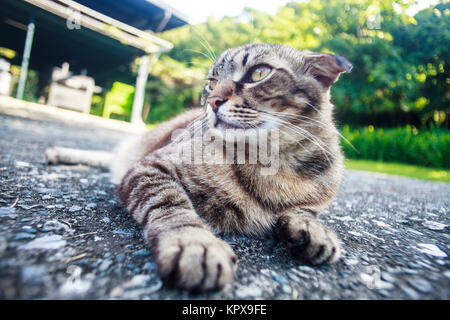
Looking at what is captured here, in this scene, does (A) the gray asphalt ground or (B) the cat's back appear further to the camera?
(B) the cat's back

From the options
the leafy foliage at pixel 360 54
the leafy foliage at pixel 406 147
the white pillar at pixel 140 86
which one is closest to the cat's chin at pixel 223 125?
the leafy foliage at pixel 360 54

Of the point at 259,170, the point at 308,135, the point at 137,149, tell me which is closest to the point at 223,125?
the point at 259,170

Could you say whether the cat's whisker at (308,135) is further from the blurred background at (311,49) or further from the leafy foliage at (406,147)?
the leafy foliage at (406,147)

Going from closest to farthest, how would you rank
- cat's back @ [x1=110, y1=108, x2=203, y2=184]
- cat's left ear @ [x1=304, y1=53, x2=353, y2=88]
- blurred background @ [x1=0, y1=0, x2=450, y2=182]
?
cat's left ear @ [x1=304, y1=53, x2=353, y2=88]
cat's back @ [x1=110, y1=108, x2=203, y2=184]
blurred background @ [x1=0, y1=0, x2=450, y2=182]

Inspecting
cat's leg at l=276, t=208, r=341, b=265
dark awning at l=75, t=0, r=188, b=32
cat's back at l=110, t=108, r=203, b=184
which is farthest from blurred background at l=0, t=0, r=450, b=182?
cat's leg at l=276, t=208, r=341, b=265

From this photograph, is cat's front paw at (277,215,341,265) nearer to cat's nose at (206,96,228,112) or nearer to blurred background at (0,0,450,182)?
cat's nose at (206,96,228,112)

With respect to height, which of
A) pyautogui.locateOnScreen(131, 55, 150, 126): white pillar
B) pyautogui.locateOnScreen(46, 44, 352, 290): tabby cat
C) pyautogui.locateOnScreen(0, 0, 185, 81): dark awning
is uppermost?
pyautogui.locateOnScreen(0, 0, 185, 81): dark awning

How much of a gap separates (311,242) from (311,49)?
41.5ft

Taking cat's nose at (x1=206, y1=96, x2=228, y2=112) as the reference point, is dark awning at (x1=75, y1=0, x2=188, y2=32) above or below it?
above

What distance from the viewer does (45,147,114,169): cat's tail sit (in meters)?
2.44

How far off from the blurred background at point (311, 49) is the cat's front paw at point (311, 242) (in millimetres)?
2425

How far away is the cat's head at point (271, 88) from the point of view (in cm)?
137

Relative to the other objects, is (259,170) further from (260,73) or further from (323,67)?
(323,67)

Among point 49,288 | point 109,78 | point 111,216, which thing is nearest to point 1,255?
point 49,288
